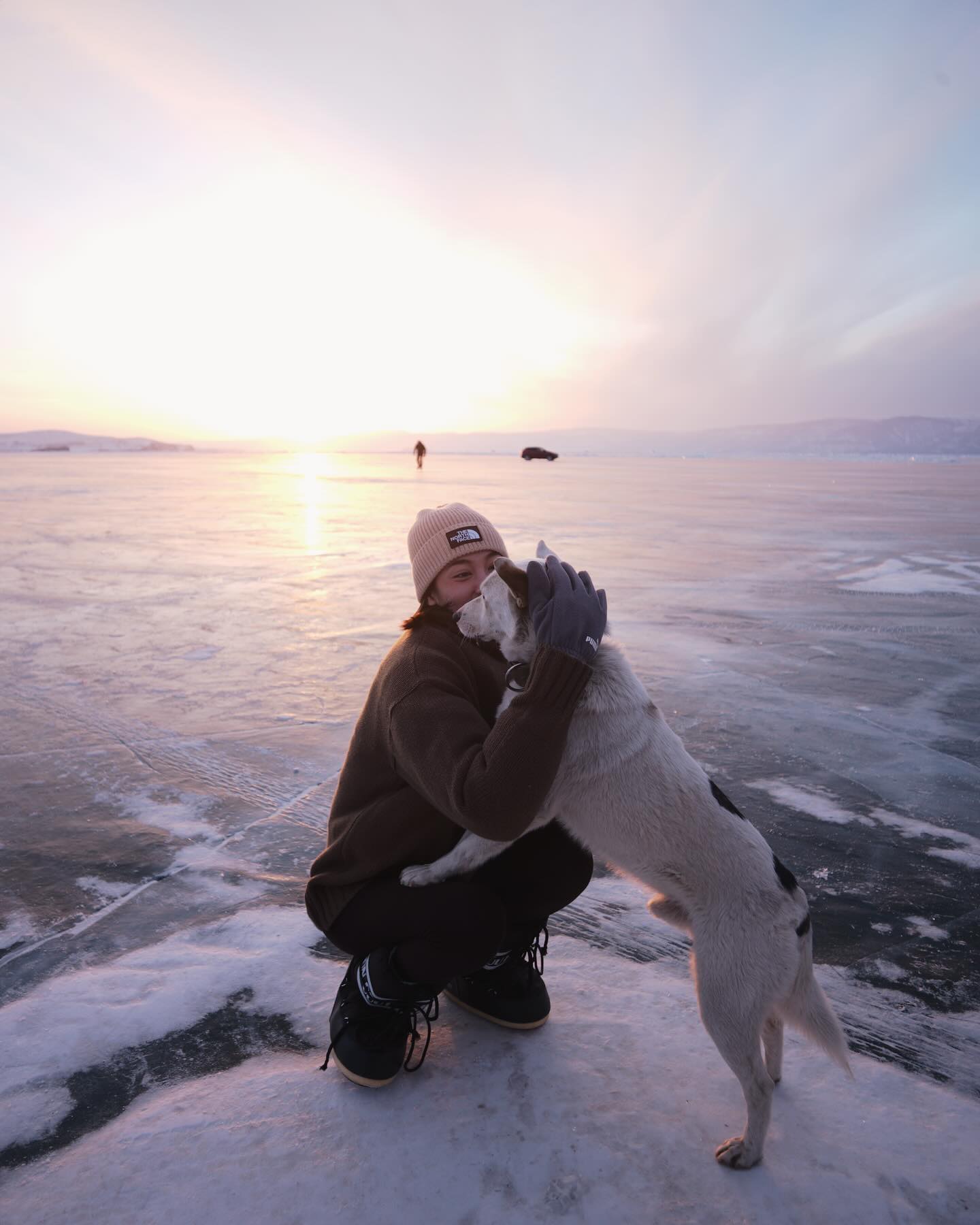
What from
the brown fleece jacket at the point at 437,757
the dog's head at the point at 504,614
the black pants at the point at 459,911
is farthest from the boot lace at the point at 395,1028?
the dog's head at the point at 504,614

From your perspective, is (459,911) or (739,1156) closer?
(739,1156)

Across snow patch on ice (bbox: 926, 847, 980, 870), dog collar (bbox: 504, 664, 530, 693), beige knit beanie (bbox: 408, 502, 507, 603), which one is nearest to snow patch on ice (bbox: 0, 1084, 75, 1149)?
dog collar (bbox: 504, 664, 530, 693)

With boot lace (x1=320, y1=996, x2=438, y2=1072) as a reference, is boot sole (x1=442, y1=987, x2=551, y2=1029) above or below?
below

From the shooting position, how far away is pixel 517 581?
2346mm

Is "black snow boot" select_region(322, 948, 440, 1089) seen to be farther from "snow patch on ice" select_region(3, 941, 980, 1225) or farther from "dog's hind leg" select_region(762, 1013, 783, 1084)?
"dog's hind leg" select_region(762, 1013, 783, 1084)

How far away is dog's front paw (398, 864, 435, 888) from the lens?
7.25 feet

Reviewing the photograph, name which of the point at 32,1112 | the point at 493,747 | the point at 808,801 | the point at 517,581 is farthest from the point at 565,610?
the point at 808,801

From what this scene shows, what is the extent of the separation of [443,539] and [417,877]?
105 centimetres

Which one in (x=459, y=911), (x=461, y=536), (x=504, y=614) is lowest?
(x=459, y=911)

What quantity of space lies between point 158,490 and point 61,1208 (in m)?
23.4

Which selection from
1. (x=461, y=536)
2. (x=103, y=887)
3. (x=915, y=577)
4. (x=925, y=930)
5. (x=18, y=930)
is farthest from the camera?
(x=915, y=577)

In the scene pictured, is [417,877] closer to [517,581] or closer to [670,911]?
[670,911]

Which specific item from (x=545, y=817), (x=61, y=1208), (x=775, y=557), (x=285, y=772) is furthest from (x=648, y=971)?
(x=775, y=557)

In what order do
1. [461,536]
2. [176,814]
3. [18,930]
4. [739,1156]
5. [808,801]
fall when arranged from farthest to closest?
[808,801], [176,814], [18,930], [461,536], [739,1156]
